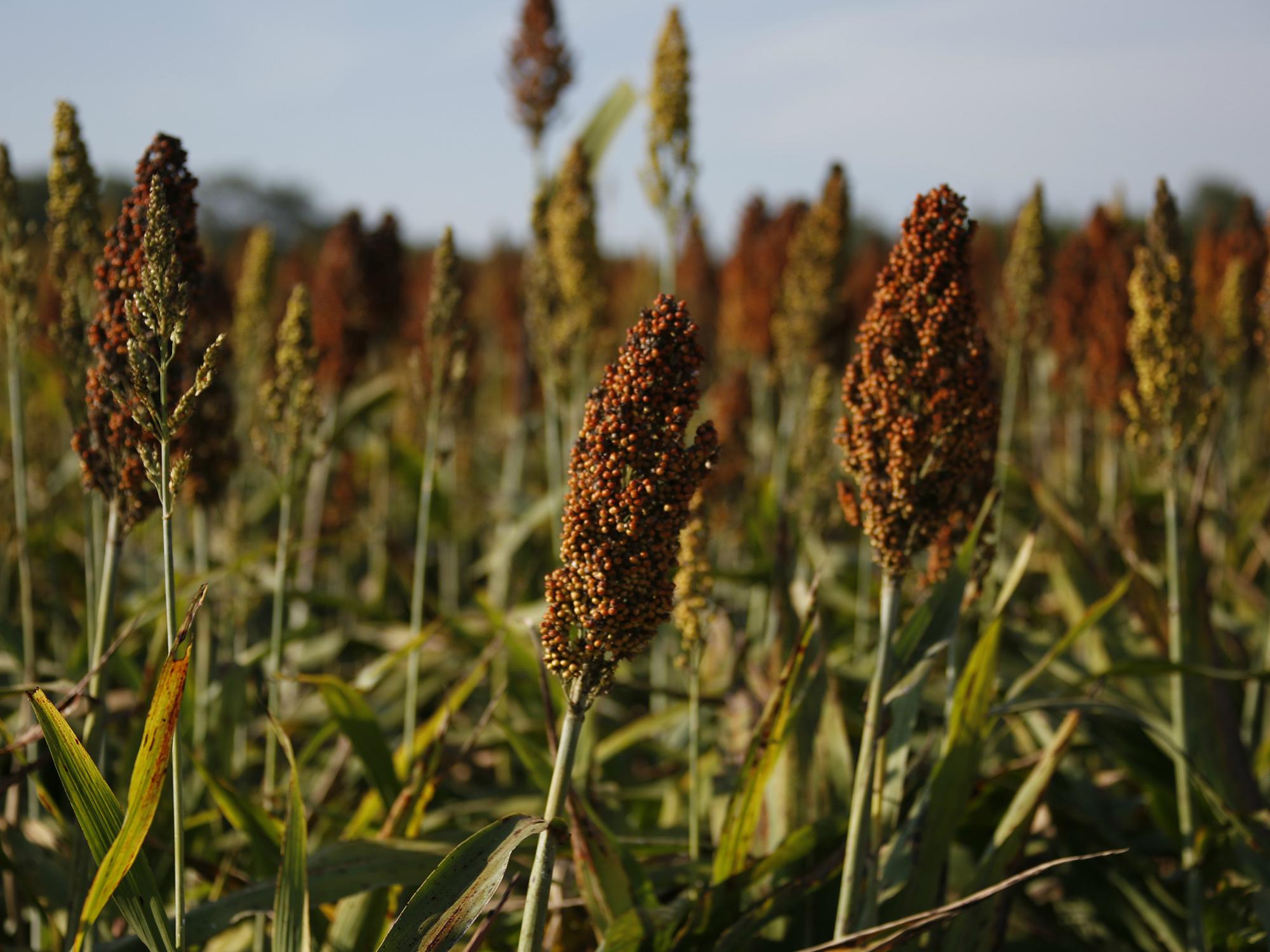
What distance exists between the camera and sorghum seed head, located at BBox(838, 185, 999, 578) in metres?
2.20

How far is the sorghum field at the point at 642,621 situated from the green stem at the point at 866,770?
11 mm

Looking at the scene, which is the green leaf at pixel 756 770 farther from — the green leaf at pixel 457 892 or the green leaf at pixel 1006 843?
the green leaf at pixel 457 892

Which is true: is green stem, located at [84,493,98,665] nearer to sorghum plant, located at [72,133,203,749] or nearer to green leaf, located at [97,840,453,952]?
sorghum plant, located at [72,133,203,749]

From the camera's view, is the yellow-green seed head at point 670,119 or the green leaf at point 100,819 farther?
the yellow-green seed head at point 670,119

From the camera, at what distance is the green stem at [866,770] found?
2250mm

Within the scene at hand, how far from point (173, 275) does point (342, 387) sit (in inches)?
133

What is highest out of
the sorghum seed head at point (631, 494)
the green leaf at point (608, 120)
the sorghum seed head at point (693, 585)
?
the green leaf at point (608, 120)

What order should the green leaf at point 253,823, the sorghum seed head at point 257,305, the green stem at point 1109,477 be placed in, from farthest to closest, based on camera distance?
the green stem at point 1109,477
the sorghum seed head at point 257,305
the green leaf at point 253,823

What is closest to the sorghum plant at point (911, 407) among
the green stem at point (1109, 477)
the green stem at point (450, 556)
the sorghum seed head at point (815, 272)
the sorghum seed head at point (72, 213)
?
the sorghum seed head at point (72, 213)

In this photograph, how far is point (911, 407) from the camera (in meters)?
2.28

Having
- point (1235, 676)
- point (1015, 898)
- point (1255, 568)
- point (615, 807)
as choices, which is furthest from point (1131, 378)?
point (615, 807)

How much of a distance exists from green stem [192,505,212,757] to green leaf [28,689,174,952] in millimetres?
1564

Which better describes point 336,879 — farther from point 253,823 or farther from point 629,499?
point 629,499

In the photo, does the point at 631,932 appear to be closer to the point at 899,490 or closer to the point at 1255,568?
the point at 899,490
